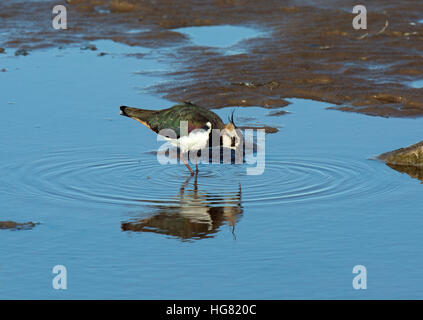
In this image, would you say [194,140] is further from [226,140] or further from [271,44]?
[271,44]

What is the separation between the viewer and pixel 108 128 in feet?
43.6

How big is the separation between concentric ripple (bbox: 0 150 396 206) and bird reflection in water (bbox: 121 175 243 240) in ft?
0.27

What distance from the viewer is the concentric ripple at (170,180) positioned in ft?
33.2

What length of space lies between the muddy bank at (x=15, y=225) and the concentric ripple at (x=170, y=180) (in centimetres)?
103

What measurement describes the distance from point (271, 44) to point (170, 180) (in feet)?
28.4

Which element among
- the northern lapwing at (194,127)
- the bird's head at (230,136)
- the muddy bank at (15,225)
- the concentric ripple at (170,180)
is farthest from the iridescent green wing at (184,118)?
Answer: the muddy bank at (15,225)

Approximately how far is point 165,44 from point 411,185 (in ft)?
34.5

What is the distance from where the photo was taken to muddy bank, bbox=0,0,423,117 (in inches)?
607

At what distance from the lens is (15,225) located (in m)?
9.02

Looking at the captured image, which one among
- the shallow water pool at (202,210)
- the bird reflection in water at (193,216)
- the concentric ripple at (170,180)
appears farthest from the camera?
the concentric ripple at (170,180)

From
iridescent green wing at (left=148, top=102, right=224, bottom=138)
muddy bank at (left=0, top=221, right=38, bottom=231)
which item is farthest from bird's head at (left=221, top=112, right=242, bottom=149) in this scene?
muddy bank at (left=0, top=221, right=38, bottom=231)

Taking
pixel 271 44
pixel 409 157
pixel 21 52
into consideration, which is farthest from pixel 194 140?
pixel 21 52

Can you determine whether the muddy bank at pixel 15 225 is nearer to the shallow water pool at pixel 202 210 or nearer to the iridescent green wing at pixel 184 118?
the shallow water pool at pixel 202 210
